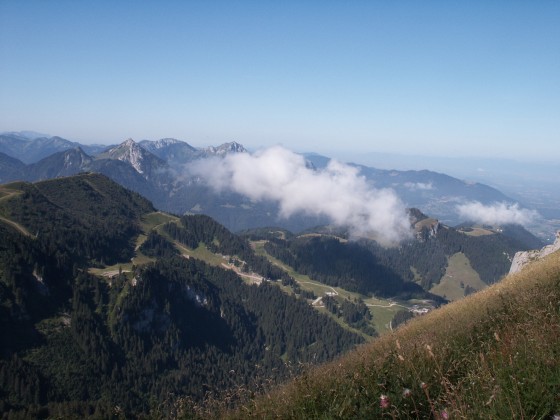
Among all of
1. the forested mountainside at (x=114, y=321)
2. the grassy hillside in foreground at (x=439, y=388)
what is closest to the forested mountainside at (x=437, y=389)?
the grassy hillside in foreground at (x=439, y=388)

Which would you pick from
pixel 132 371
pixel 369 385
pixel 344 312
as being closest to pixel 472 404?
pixel 369 385

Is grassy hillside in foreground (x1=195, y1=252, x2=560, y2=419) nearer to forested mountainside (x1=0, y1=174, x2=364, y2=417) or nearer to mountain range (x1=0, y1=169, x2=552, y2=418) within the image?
mountain range (x1=0, y1=169, x2=552, y2=418)

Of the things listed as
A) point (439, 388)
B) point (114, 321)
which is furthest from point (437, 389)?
point (114, 321)

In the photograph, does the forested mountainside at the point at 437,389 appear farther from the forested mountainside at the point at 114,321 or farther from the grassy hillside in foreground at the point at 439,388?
the forested mountainside at the point at 114,321

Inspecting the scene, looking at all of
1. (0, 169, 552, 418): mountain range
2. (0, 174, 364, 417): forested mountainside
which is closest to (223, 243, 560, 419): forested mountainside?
(0, 169, 552, 418): mountain range

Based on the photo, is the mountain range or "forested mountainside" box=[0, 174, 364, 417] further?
the mountain range

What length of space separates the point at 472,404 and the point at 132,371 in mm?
118665

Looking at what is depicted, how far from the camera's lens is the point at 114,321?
386 ft

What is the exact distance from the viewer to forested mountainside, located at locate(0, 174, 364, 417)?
284 ft

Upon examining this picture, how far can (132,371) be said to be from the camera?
106 metres

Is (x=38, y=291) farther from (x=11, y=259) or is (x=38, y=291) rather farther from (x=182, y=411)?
(x=182, y=411)

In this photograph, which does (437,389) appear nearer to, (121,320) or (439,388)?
(439,388)

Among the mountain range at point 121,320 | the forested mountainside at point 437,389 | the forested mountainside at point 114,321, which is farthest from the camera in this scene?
the mountain range at point 121,320

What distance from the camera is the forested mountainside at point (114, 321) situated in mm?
86438
